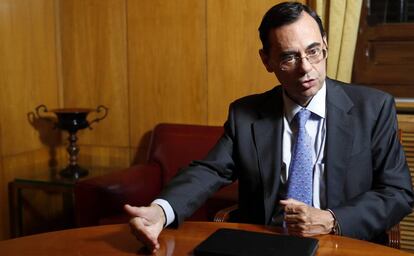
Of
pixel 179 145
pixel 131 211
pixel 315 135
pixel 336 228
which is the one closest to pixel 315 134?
pixel 315 135

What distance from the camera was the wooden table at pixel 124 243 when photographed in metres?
1.28

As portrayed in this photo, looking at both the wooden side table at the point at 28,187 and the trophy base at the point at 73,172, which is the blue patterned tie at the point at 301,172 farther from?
the trophy base at the point at 73,172

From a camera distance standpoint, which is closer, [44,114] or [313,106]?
[313,106]

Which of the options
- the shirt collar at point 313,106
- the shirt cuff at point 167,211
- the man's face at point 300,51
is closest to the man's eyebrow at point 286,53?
the man's face at point 300,51

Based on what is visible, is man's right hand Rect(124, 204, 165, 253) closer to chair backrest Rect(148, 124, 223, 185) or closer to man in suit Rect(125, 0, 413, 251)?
man in suit Rect(125, 0, 413, 251)

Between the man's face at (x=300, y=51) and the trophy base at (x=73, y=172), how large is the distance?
1.91 m

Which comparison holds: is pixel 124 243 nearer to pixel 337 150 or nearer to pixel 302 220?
pixel 302 220

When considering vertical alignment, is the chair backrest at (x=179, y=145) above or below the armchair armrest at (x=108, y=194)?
above

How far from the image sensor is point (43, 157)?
11.8 feet

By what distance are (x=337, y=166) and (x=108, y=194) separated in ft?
4.56

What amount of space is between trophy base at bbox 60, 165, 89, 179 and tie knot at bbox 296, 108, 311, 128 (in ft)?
6.14

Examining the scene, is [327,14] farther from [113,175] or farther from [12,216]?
[12,216]

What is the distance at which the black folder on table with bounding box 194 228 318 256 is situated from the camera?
120cm

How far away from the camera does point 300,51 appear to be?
1675mm
